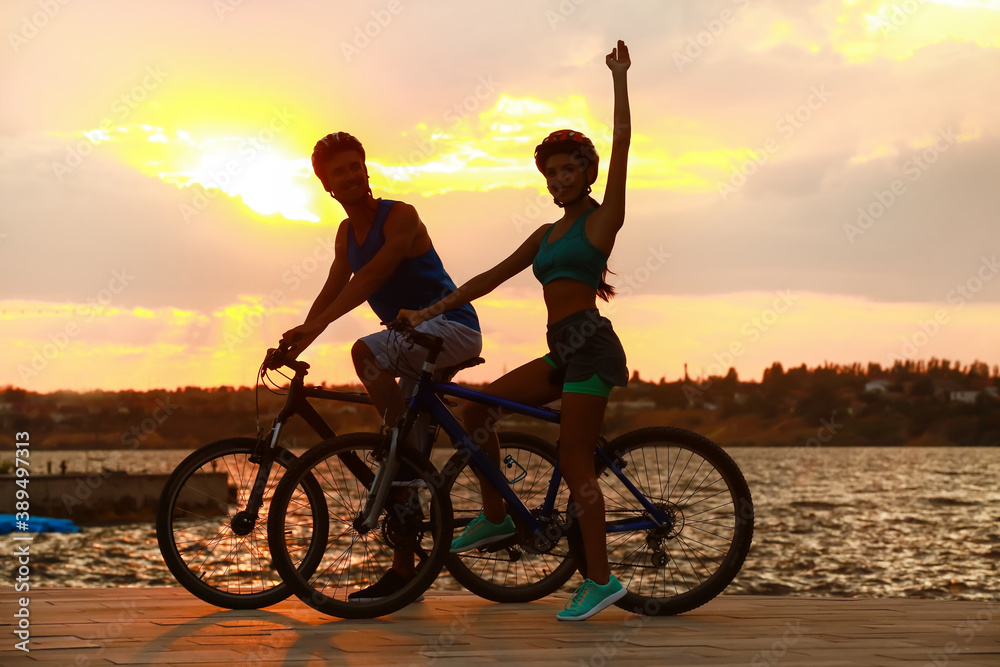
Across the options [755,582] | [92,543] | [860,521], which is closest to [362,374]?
[755,582]

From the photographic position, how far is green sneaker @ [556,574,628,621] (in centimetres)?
423

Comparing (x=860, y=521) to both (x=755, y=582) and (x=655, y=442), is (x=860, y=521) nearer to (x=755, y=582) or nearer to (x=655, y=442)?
(x=755, y=582)

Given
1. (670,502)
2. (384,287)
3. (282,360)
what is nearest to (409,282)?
(384,287)

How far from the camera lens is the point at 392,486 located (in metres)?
4.42

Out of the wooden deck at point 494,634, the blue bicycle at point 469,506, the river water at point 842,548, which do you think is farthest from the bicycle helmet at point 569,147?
the river water at point 842,548

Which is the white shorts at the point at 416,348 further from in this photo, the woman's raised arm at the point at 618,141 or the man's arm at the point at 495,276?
the woman's raised arm at the point at 618,141

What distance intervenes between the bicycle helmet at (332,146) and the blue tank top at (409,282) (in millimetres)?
313

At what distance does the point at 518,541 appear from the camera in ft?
14.9

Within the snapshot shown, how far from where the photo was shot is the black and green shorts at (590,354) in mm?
4312

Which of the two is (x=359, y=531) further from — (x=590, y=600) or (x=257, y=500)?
(x=590, y=600)

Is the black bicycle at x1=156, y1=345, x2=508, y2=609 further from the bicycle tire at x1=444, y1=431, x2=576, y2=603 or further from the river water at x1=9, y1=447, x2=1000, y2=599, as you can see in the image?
the river water at x1=9, y1=447, x2=1000, y2=599

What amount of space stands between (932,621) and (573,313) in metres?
1.98

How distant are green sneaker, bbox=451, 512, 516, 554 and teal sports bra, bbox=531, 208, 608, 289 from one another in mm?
1133

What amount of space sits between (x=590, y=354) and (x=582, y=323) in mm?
137
